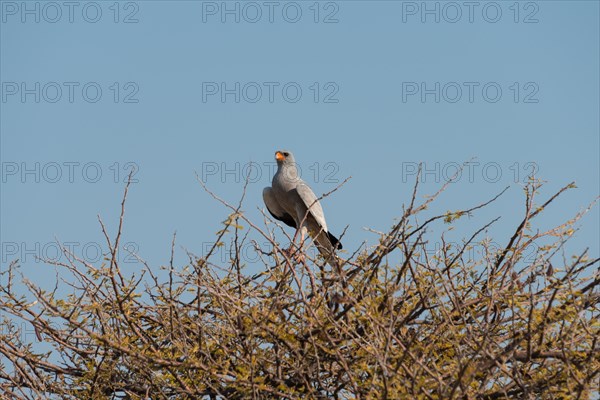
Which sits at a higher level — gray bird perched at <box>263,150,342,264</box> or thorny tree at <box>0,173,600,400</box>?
gray bird perched at <box>263,150,342,264</box>

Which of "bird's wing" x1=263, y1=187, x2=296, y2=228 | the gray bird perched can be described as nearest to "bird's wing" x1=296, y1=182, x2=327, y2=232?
the gray bird perched

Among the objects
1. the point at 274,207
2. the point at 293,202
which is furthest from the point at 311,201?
the point at 274,207

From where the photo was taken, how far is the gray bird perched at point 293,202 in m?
8.51

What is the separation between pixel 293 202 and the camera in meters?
8.69

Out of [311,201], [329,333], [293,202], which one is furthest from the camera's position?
[293,202]

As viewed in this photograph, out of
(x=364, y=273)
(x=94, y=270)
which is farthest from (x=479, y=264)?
(x=94, y=270)

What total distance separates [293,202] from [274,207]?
403 mm

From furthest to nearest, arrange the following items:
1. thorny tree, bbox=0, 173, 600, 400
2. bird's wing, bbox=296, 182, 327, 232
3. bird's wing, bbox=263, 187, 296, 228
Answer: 1. bird's wing, bbox=263, 187, 296, 228
2. bird's wing, bbox=296, 182, 327, 232
3. thorny tree, bbox=0, 173, 600, 400

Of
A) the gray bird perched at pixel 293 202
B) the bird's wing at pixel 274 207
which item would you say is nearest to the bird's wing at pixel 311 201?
the gray bird perched at pixel 293 202

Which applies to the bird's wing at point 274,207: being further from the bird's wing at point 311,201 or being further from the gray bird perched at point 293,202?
the bird's wing at point 311,201

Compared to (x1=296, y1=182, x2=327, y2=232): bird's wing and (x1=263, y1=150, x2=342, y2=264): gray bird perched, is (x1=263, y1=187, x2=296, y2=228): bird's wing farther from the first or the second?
(x1=296, y1=182, x2=327, y2=232): bird's wing

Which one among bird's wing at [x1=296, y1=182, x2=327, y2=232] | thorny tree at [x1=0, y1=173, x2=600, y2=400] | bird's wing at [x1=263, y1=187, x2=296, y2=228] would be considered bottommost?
thorny tree at [x1=0, y1=173, x2=600, y2=400]

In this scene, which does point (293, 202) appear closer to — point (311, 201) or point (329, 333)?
point (311, 201)

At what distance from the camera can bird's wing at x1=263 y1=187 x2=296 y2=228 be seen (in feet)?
29.5
